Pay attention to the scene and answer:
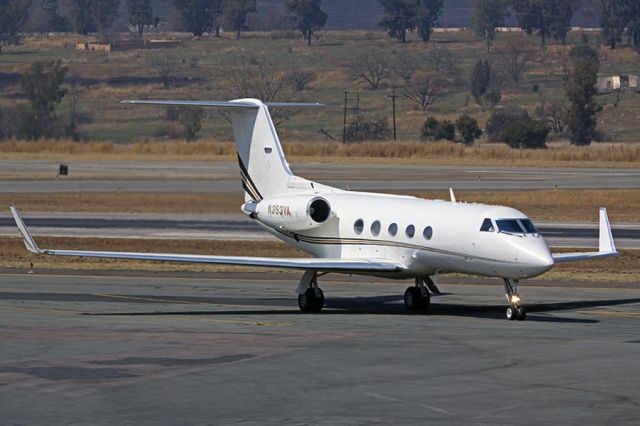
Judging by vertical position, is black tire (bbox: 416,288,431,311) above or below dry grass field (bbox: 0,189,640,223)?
above

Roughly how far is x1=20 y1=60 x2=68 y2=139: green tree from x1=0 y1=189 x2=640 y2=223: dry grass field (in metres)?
38.9

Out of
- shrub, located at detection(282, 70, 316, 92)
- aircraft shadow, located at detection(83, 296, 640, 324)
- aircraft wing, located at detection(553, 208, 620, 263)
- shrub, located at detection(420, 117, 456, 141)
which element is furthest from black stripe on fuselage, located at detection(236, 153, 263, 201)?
shrub, located at detection(282, 70, 316, 92)

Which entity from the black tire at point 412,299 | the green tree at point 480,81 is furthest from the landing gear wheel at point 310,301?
the green tree at point 480,81

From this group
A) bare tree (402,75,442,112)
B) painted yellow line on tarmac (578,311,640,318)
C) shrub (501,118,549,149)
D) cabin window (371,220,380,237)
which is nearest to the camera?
painted yellow line on tarmac (578,311,640,318)

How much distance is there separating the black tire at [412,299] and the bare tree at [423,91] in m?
146

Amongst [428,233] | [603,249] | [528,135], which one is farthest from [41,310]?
[528,135]

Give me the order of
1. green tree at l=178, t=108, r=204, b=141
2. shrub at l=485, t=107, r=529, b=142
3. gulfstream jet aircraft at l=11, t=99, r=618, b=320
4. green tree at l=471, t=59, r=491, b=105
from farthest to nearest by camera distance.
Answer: green tree at l=471, t=59, r=491, b=105 → shrub at l=485, t=107, r=529, b=142 → green tree at l=178, t=108, r=204, b=141 → gulfstream jet aircraft at l=11, t=99, r=618, b=320

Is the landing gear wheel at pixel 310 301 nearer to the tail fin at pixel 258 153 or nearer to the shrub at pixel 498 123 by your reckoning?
the tail fin at pixel 258 153

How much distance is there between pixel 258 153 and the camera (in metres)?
36.2

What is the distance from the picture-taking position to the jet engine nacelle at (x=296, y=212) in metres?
33.8

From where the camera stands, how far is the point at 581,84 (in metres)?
157

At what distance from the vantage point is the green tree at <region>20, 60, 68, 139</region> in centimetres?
11131

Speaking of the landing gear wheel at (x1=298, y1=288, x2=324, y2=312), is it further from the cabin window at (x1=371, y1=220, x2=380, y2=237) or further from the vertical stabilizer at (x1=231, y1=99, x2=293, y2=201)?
the vertical stabilizer at (x1=231, y1=99, x2=293, y2=201)

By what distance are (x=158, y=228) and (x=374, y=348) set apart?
30551mm
